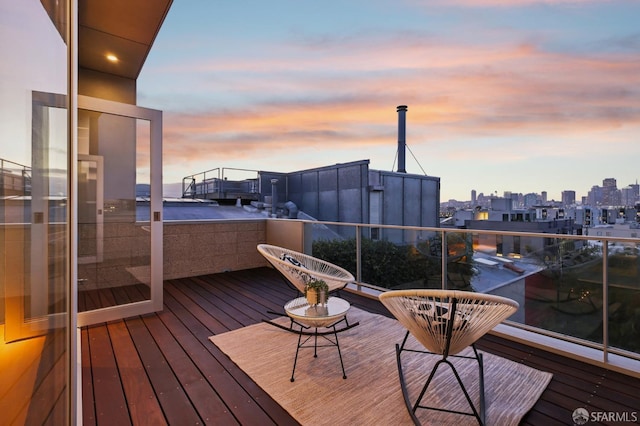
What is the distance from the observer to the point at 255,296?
13.9 ft

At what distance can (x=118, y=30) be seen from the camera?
3520mm

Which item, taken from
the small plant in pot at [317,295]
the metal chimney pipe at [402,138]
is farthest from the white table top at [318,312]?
the metal chimney pipe at [402,138]

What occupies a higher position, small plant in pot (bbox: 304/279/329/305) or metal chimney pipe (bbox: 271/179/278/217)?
metal chimney pipe (bbox: 271/179/278/217)

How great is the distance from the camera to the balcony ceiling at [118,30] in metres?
3.10

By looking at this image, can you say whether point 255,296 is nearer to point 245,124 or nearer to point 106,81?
point 106,81

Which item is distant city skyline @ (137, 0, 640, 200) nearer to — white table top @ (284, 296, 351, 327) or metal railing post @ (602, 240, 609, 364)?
white table top @ (284, 296, 351, 327)

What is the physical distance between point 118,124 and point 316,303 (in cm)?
302

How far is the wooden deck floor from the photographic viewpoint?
186cm

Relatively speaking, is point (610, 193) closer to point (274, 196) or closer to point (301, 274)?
point (274, 196)

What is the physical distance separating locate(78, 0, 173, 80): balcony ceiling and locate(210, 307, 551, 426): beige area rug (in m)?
3.44

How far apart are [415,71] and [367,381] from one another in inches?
251

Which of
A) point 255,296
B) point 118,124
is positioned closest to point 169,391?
point 255,296

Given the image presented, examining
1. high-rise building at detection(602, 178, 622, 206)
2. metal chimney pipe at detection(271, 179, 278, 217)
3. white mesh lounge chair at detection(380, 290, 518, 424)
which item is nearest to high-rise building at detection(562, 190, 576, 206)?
high-rise building at detection(602, 178, 622, 206)

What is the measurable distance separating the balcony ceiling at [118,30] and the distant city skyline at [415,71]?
330mm
